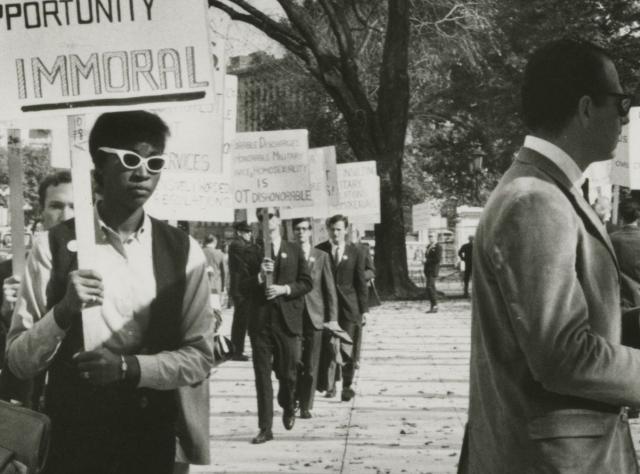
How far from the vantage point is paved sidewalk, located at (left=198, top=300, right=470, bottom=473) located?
8.80 meters

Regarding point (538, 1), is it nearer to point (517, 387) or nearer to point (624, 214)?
point (624, 214)

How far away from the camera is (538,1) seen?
108ft

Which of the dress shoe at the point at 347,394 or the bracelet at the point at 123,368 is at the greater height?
the bracelet at the point at 123,368

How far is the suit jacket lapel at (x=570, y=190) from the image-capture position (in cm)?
291

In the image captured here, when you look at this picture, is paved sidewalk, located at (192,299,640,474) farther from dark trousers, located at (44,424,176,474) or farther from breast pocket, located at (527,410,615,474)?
breast pocket, located at (527,410,615,474)

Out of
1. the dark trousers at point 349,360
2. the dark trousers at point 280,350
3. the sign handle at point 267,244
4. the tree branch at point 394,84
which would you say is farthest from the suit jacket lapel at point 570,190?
the tree branch at point 394,84

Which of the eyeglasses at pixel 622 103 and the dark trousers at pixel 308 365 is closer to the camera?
the eyeglasses at pixel 622 103

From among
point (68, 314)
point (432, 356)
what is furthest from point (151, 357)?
point (432, 356)

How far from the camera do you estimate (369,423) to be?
10.8 metres

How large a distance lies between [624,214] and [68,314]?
6831 millimetres

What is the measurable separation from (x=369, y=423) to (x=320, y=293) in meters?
1.80

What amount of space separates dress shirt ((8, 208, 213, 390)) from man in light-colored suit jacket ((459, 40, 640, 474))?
3.00 feet

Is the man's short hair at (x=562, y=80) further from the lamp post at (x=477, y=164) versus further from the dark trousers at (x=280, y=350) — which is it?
the lamp post at (x=477, y=164)

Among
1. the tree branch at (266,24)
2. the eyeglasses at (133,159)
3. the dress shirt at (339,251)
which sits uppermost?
the tree branch at (266,24)
